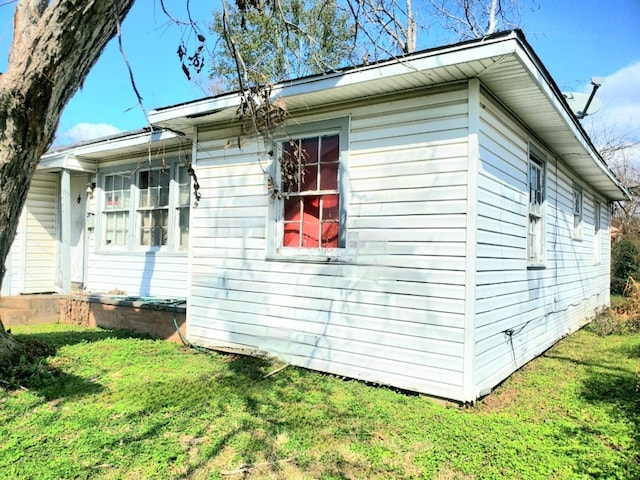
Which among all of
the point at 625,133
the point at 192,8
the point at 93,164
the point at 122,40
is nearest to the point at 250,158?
the point at 192,8

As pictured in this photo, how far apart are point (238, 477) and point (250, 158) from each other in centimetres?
385

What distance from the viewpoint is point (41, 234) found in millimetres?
10055

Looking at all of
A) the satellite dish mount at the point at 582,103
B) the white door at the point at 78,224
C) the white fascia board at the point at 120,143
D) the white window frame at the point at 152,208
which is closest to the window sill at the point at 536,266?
the satellite dish mount at the point at 582,103

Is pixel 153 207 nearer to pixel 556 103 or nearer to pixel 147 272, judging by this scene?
pixel 147 272

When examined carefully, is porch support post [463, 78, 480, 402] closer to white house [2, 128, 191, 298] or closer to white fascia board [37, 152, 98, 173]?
white house [2, 128, 191, 298]

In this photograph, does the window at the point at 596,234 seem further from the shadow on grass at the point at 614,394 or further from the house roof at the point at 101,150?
the house roof at the point at 101,150

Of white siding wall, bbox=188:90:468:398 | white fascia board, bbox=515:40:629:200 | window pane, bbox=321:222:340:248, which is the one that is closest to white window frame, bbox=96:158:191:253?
white siding wall, bbox=188:90:468:398

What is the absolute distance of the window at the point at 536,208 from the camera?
19.7 feet

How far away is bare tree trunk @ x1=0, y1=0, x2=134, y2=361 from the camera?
3473 millimetres

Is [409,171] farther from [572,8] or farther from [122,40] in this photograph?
[572,8]

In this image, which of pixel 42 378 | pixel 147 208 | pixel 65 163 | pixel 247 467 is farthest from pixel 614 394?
pixel 65 163

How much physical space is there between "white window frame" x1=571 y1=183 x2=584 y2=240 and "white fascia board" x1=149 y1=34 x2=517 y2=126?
226 inches

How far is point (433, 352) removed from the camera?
426cm

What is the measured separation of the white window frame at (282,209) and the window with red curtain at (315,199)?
6cm
